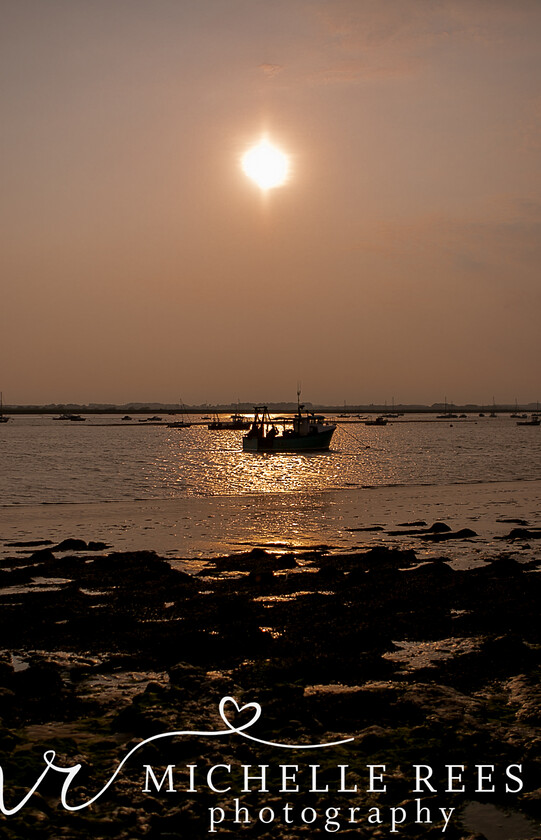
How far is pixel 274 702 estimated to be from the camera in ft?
30.4

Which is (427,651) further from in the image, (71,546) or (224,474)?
(224,474)

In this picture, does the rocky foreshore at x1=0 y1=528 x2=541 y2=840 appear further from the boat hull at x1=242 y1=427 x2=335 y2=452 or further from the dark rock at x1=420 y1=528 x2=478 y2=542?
the boat hull at x1=242 y1=427 x2=335 y2=452

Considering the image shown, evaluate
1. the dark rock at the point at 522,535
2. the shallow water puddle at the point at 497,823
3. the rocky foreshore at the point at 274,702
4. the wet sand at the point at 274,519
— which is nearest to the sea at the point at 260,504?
the wet sand at the point at 274,519

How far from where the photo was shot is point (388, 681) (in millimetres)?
10219

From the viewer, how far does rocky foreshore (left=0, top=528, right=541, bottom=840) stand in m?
6.87

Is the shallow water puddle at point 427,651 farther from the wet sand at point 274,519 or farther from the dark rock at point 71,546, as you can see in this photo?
the dark rock at point 71,546

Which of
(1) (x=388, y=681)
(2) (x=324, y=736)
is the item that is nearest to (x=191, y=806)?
(2) (x=324, y=736)

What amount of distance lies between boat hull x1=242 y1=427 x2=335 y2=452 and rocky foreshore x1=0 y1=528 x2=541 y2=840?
7134 centimetres

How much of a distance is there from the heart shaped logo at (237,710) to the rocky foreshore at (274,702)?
52mm

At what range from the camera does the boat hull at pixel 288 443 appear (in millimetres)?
88438

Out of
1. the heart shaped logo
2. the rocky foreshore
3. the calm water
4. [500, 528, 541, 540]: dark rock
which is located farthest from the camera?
the calm water

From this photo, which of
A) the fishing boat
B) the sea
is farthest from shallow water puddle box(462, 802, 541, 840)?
the fishing boat

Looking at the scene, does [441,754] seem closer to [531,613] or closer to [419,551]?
[531,613]

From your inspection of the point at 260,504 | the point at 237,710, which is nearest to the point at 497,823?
the point at 237,710
